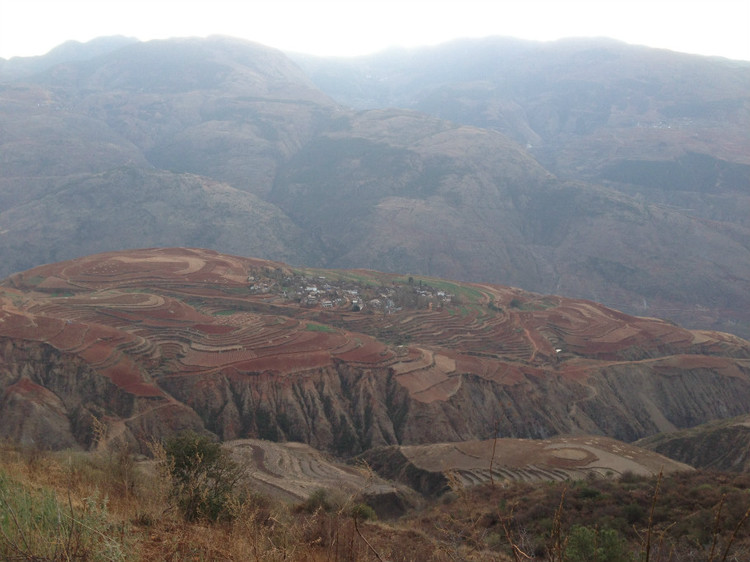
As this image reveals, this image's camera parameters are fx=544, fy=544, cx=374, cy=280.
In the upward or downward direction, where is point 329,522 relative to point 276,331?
upward

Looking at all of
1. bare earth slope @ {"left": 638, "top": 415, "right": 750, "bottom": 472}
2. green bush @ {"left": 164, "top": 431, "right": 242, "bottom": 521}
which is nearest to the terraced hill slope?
bare earth slope @ {"left": 638, "top": 415, "right": 750, "bottom": 472}

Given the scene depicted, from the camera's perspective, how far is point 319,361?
50.3 m

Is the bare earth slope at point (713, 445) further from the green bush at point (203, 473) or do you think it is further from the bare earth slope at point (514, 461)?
the green bush at point (203, 473)

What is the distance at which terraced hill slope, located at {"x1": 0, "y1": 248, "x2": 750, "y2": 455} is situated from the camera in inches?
1726

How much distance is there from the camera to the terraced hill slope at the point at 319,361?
4384 cm

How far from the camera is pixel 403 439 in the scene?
46.8 metres

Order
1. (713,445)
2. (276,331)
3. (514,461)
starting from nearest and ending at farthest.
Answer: (514,461) < (713,445) < (276,331)

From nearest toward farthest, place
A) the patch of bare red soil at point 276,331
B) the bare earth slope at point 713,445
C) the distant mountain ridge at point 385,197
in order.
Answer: the bare earth slope at point 713,445 → the patch of bare red soil at point 276,331 → the distant mountain ridge at point 385,197

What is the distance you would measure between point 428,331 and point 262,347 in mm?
20699

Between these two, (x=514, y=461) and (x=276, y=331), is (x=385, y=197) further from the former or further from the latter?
(x=514, y=461)

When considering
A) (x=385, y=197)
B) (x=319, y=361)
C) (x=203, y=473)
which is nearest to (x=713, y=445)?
(x=319, y=361)

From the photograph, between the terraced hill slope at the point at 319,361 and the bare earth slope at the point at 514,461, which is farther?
the terraced hill slope at the point at 319,361

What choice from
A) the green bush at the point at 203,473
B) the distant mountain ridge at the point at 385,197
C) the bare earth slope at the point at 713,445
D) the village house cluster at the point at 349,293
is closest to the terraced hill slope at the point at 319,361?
the village house cluster at the point at 349,293

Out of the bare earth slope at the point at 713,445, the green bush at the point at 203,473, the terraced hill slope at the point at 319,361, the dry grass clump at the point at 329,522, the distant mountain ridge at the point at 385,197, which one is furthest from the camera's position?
the distant mountain ridge at the point at 385,197
